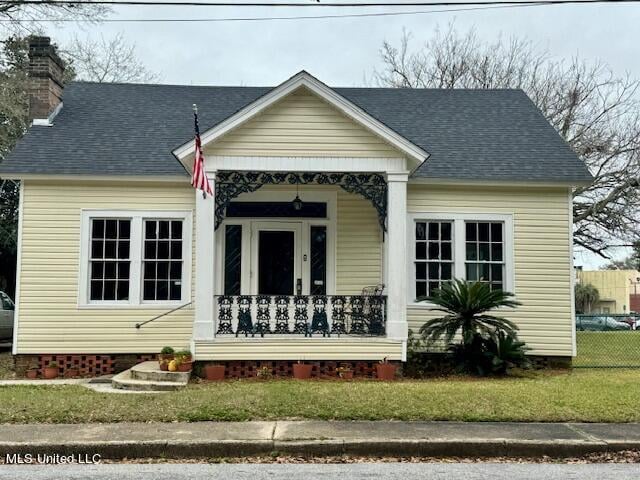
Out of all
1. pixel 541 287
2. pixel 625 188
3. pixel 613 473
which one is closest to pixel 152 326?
pixel 541 287

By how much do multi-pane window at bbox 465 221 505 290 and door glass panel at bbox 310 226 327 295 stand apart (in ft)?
9.27

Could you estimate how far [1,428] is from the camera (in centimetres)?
Answer: 687

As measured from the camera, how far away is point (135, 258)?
11875 mm

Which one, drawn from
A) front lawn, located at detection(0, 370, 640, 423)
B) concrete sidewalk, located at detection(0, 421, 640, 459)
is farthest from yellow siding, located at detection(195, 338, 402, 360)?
concrete sidewalk, located at detection(0, 421, 640, 459)

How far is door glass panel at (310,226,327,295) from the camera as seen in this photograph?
12.5m

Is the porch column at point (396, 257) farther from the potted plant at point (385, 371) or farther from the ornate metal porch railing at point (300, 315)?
the potted plant at point (385, 371)

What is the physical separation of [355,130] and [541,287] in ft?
16.0

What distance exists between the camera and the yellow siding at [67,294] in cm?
1167

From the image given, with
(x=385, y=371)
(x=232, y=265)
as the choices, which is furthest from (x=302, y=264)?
(x=385, y=371)

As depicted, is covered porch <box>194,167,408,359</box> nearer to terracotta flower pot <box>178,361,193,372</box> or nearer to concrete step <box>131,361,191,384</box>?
terracotta flower pot <box>178,361,193,372</box>

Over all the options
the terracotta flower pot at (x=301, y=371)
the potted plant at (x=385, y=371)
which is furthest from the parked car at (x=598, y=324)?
the terracotta flower pot at (x=301, y=371)

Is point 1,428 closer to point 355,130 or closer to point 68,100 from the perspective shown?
point 355,130

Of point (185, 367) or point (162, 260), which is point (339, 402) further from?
point (162, 260)

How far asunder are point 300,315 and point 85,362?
4.24 m
